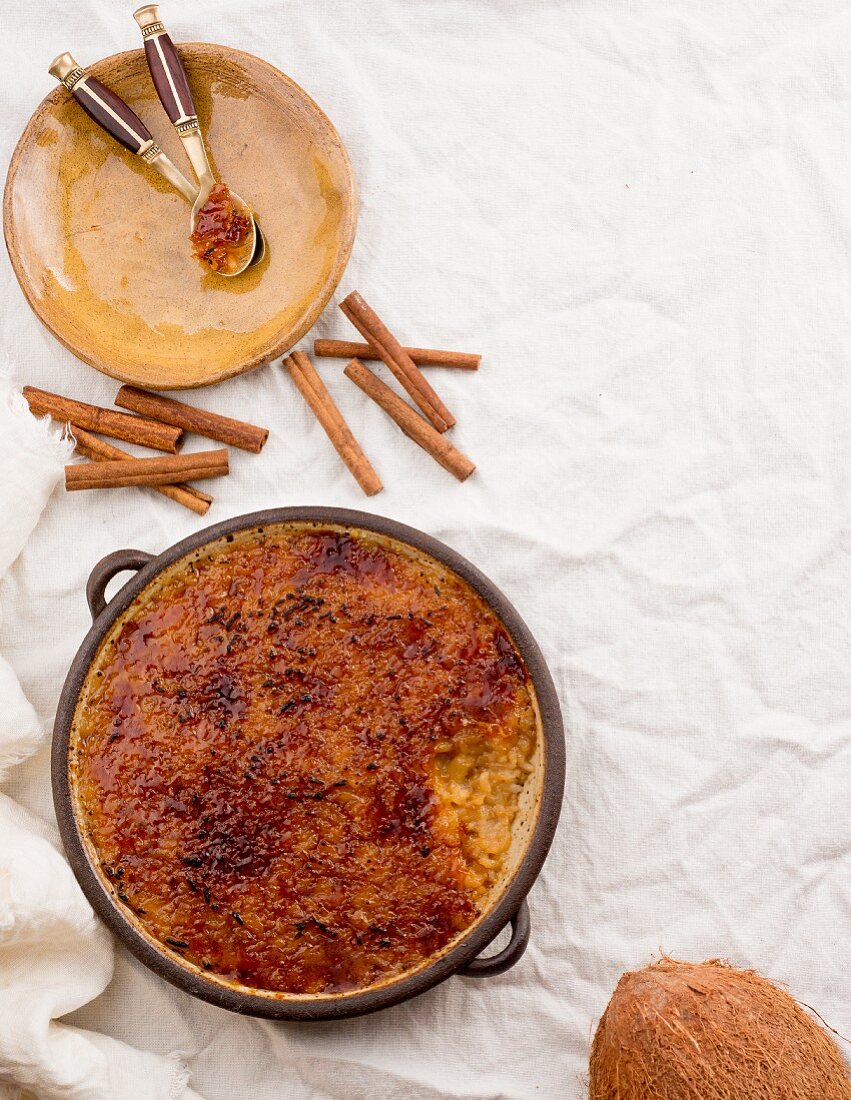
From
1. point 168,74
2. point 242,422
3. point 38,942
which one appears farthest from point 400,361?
point 38,942

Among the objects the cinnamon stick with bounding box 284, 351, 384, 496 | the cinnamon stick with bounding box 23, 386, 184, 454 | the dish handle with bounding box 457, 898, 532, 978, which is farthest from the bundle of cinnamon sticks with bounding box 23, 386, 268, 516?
the dish handle with bounding box 457, 898, 532, 978

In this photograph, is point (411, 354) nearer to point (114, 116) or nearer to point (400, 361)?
point (400, 361)

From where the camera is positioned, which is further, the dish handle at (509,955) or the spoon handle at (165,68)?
the spoon handle at (165,68)

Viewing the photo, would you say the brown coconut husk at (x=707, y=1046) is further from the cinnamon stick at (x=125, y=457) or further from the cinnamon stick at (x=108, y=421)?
the cinnamon stick at (x=108, y=421)

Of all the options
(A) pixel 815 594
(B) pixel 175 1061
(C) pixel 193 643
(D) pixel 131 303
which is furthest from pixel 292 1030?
(D) pixel 131 303

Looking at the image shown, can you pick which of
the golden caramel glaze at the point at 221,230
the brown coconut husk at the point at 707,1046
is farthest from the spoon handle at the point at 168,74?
the brown coconut husk at the point at 707,1046

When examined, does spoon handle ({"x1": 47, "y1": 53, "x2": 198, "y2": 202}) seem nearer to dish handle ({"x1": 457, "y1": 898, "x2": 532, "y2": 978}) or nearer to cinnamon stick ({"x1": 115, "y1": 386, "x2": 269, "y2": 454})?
cinnamon stick ({"x1": 115, "y1": 386, "x2": 269, "y2": 454})
